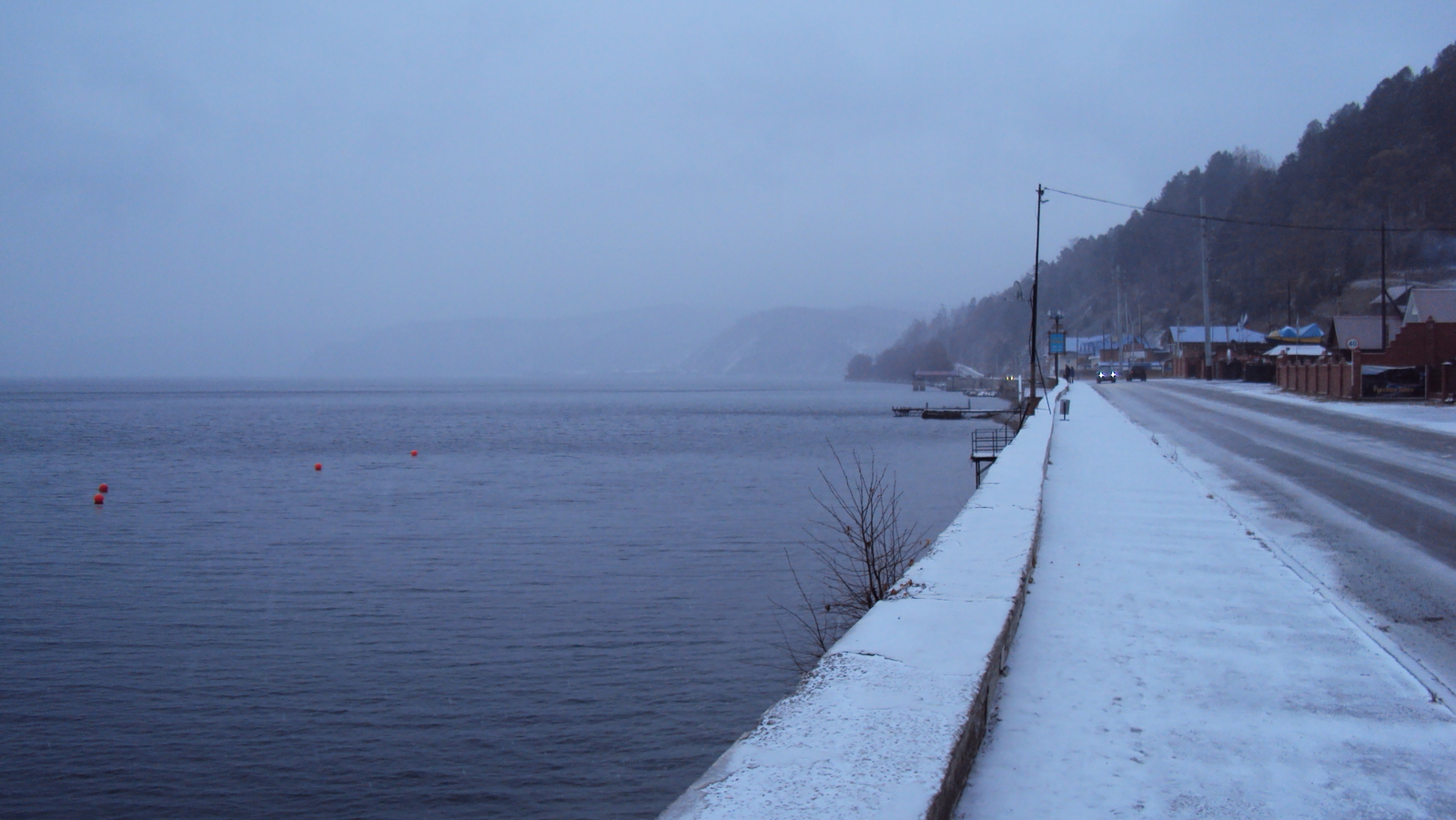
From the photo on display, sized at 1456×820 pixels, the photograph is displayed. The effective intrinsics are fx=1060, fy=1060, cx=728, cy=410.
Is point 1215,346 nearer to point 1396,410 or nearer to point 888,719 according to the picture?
point 1396,410

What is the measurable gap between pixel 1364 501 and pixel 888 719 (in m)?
11.8

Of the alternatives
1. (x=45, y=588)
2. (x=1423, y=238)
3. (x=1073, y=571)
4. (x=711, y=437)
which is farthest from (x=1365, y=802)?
(x=1423, y=238)

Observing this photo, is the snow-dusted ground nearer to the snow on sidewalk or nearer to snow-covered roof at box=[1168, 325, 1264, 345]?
the snow on sidewalk

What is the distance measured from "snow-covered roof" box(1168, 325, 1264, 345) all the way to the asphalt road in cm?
7050

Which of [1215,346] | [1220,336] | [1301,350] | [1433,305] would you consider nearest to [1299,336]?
[1301,350]

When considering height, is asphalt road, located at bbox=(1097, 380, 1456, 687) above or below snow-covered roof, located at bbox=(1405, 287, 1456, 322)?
below

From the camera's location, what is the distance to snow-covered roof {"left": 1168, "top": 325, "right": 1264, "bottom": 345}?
310ft

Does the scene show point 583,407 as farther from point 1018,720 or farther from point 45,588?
point 1018,720

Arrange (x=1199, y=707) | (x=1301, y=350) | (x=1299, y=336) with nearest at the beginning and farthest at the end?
(x=1199, y=707)
(x=1301, y=350)
(x=1299, y=336)

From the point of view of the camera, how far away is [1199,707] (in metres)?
5.10


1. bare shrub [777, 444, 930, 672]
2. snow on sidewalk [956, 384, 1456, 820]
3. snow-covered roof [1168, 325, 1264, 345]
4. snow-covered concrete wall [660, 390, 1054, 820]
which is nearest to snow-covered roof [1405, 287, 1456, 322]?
snow-covered roof [1168, 325, 1264, 345]

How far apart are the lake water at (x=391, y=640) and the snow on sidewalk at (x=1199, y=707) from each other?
5.29 meters

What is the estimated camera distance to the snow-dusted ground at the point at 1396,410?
26188 mm

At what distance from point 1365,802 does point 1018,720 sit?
53.5 inches
